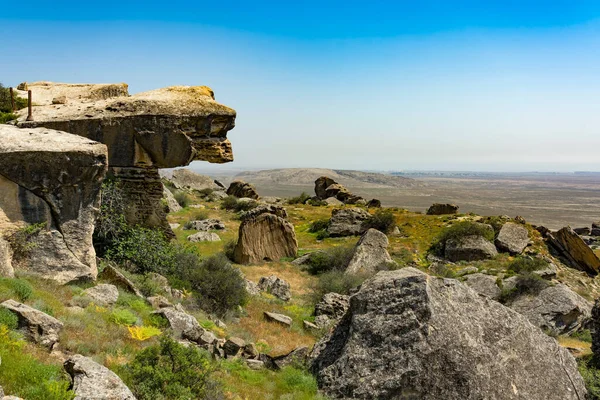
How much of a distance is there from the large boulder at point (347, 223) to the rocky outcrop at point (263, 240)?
22.5 feet

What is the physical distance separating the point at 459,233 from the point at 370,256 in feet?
25.8

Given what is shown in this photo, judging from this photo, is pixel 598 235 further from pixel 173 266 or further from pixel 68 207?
pixel 68 207

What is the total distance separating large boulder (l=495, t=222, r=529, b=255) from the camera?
2667 centimetres

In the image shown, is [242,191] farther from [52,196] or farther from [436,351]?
[436,351]

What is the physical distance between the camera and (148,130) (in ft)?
49.2

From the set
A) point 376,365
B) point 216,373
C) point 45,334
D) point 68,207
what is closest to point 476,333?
point 376,365

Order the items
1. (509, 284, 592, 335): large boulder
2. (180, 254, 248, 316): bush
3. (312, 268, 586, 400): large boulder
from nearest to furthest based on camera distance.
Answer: (312, 268, 586, 400): large boulder → (180, 254, 248, 316): bush → (509, 284, 592, 335): large boulder

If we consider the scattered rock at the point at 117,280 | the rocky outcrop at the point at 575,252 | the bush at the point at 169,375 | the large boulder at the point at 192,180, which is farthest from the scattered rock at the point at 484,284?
the large boulder at the point at 192,180

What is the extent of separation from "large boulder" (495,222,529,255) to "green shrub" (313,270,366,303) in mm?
12387

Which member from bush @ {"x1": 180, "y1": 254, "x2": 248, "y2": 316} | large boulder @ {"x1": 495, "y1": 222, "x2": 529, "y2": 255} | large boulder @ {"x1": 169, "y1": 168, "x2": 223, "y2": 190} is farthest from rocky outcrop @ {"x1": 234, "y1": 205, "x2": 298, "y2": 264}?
large boulder @ {"x1": 169, "y1": 168, "x2": 223, "y2": 190}

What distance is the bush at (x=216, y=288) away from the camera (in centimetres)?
1401

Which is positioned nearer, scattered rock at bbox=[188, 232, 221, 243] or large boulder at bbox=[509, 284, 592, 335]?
large boulder at bbox=[509, 284, 592, 335]

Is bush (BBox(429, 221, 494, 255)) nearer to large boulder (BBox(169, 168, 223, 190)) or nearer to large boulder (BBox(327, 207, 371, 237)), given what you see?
large boulder (BBox(327, 207, 371, 237))

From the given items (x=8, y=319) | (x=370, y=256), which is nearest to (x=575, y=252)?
(x=370, y=256)
